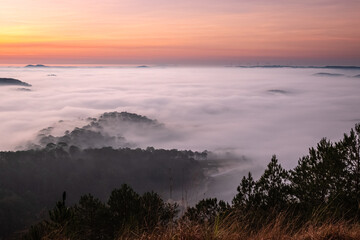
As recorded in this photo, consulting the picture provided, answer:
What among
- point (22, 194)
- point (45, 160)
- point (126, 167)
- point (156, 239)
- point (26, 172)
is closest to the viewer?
point (156, 239)

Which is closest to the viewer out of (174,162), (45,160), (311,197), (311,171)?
(311,197)

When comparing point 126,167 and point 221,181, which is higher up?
point 126,167

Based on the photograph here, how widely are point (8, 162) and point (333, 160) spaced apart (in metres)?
124

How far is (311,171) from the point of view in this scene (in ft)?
63.4

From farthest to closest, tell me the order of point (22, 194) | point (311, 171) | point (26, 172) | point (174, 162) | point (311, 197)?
point (174, 162) < point (26, 172) < point (22, 194) < point (311, 171) < point (311, 197)

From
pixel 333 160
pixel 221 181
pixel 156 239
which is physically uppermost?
pixel 156 239

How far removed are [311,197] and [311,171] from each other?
6.58ft

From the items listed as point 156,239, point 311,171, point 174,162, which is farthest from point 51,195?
point 156,239

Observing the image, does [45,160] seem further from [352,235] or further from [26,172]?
[352,235]

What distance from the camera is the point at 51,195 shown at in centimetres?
9975

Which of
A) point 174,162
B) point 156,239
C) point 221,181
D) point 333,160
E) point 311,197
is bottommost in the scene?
point 221,181

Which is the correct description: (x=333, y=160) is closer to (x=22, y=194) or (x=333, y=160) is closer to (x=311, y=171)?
(x=311, y=171)

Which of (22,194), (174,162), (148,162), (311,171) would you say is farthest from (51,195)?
(311,171)

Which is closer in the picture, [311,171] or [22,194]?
[311,171]
